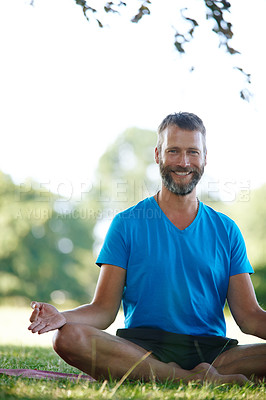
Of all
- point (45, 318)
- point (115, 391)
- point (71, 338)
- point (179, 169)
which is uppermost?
point (179, 169)

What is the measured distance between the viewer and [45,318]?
3.07m

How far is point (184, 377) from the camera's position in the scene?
3266mm

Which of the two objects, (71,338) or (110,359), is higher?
(71,338)

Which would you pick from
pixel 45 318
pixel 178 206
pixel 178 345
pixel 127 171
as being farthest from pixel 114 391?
pixel 127 171

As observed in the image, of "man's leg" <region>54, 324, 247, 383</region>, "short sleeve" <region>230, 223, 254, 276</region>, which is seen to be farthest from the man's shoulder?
"man's leg" <region>54, 324, 247, 383</region>

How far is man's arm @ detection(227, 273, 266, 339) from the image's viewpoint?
3.50 metres

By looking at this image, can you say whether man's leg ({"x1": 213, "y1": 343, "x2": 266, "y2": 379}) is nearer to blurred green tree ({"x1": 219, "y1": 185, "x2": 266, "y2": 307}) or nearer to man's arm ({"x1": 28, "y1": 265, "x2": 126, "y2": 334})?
man's arm ({"x1": 28, "y1": 265, "x2": 126, "y2": 334})

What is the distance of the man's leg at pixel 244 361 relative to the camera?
3418 mm

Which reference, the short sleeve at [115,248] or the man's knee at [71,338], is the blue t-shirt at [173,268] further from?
the man's knee at [71,338]

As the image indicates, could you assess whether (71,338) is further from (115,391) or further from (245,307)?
(245,307)

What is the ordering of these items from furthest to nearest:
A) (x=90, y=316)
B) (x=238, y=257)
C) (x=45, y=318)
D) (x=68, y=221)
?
(x=68, y=221) → (x=238, y=257) → (x=90, y=316) → (x=45, y=318)

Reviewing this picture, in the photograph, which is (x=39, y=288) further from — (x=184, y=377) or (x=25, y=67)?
(x=184, y=377)

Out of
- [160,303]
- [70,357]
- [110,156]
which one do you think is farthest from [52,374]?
[110,156]

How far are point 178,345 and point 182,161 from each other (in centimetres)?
132
